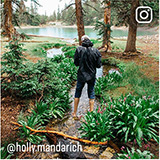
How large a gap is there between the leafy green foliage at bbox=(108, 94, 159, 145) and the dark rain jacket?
1.00 m

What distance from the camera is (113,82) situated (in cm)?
638

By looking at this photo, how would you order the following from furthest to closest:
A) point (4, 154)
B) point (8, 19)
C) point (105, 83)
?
point (8, 19)
point (105, 83)
point (4, 154)

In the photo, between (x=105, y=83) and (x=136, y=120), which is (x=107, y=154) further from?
(x=105, y=83)

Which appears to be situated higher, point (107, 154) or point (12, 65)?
point (12, 65)

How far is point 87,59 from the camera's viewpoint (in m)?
3.91

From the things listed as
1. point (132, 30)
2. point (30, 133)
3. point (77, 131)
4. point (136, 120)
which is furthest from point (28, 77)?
point (132, 30)

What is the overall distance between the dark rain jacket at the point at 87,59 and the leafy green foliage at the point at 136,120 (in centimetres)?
100

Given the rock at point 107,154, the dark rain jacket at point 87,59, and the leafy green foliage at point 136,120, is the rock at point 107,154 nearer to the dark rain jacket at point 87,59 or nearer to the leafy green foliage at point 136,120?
the leafy green foliage at point 136,120

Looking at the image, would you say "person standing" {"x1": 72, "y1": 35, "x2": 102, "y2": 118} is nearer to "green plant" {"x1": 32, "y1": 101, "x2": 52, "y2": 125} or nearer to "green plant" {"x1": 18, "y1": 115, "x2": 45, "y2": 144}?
"green plant" {"x1": 32, "y1": 101, "x2": 52, "y2": 125}

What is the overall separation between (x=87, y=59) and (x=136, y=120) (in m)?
1.76

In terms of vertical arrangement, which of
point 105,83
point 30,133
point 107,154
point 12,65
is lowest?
point 107,154

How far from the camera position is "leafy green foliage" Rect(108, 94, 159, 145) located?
10.4 ft

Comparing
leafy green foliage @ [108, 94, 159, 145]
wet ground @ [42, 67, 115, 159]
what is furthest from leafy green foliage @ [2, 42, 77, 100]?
leafy green foliage @ [108, 94, 159, 145]

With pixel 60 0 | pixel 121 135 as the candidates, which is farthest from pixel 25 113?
pixel 60 0
